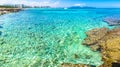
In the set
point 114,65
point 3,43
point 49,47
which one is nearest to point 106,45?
point 49,47

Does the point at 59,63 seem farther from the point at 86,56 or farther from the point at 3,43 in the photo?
the point at 3,43

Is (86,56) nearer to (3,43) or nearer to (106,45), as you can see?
(106,45)

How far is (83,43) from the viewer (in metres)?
23.1

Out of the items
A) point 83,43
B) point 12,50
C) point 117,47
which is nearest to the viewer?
point 117,47

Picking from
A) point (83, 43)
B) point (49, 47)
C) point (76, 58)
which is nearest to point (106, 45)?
point (83, 43)

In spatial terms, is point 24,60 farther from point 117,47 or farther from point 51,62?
point 117,47

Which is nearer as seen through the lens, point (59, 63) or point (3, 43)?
point (59, 63)

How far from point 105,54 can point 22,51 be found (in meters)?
8.19

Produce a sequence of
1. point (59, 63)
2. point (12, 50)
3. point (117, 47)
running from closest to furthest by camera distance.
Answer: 1. point (59, 63)
2. point (117, 47)
3. point (12, 50)

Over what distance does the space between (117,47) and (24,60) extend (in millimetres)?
8939

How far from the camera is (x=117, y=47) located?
19.5 metres

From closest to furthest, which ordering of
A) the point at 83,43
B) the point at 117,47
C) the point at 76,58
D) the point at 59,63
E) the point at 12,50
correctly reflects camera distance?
the point at 59,63 < the point at 76,58 < the point at 117,47 < the point at 12,50 < the point at 83,43

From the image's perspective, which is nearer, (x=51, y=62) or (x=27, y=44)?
(x=51, y=62)

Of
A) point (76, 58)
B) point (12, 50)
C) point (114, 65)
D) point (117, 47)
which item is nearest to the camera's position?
point (114, 65)
